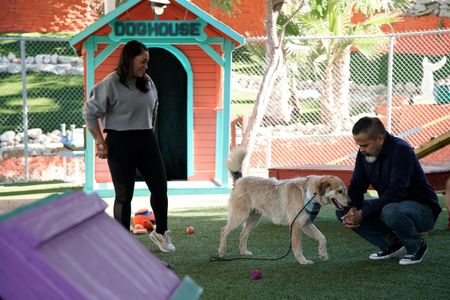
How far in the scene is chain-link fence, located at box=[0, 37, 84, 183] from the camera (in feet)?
42.6

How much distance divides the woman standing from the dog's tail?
0.64 meters

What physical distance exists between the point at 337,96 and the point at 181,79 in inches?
263

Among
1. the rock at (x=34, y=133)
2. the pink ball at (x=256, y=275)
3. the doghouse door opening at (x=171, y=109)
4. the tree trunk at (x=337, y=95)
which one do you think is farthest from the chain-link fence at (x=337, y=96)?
the pink ball at (x=256, y=275)

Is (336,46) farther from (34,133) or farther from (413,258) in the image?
(413,258)

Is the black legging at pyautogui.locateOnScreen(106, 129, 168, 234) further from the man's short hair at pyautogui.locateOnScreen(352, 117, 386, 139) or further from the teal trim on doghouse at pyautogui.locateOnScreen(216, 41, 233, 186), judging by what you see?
the teal trim on doghouse at pyautogui.locateOnScreen(216, 41, 233, 186)

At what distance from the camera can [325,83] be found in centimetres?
1603

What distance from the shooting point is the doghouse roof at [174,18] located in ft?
31.7

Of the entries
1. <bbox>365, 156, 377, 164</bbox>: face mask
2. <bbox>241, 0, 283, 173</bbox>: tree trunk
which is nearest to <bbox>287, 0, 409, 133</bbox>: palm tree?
<bbox>241, 0, 283, 173</bbox>: tree trunk

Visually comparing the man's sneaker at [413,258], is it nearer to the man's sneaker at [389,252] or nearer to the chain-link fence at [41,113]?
the man's sneaker at [389,252]

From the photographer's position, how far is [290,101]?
18641 millimetres

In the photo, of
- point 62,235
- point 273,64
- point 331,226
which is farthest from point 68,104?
point 62,235

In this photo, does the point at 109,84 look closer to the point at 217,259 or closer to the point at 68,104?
the point at 217,259

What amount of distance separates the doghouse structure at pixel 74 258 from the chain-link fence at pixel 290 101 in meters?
8.84

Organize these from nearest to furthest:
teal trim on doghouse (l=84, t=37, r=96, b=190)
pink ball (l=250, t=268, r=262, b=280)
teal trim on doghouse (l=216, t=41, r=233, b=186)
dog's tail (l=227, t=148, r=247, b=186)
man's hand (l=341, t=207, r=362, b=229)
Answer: pink ball (l=250, t=268, r=262, b=280), man's hand (l=341, t=207, r=362, b=229), dog's tail (l=227, t=148, r=247, b=186), teal trim on doghouse (l=84, t=37, r=96, b=190), teal trim on doghouse (l=216, t=41, r=233, b=186)
